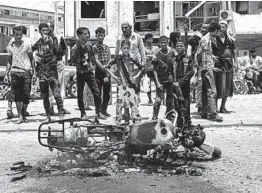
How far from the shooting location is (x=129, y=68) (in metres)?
8.20

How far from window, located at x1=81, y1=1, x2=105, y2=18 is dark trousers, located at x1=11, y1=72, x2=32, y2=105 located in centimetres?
2132

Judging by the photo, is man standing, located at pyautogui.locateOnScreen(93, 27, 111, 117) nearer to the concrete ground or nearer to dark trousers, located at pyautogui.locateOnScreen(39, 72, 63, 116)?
dark trousers, located at pyautogui.locateOnScreen(39, 72, 63, 116)

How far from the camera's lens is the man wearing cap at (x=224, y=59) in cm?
988

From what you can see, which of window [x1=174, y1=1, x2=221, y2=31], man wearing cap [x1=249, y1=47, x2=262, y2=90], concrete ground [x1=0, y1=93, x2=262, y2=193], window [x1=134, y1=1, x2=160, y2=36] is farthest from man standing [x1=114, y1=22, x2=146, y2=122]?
window [x1=174, y1=1, x2=221, y2=31]

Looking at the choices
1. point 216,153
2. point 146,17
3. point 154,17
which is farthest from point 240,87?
point 146,17

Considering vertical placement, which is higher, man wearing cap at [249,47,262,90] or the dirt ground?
man wearing cap at [249,47,262,90]

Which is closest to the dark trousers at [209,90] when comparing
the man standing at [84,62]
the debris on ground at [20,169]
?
the man standing at [84,62]

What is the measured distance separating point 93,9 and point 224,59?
21780mm

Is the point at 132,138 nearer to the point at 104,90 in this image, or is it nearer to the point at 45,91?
the point at 45,91

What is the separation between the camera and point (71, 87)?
17938 mm

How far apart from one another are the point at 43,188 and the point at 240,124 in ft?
17.6

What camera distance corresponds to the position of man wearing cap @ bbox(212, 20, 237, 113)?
9.88 m

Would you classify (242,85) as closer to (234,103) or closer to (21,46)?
(234,103)

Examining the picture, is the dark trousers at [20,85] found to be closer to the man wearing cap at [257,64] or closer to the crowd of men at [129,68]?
the crowd of men at [129,68]
